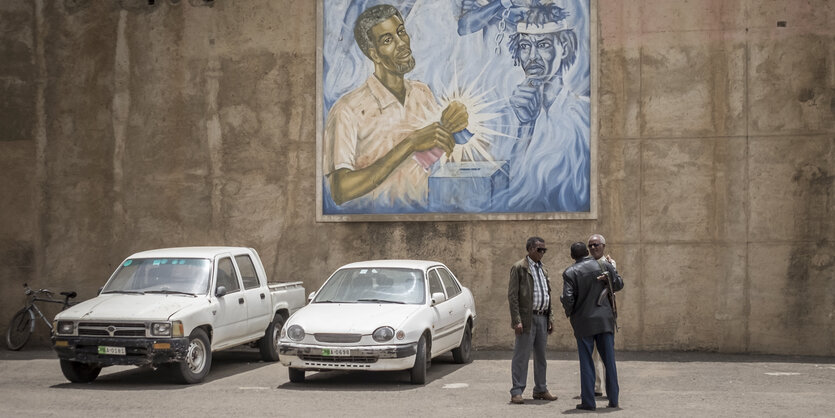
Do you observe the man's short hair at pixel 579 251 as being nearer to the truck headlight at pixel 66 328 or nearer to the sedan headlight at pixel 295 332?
the sedan headlight at pixel 295 332

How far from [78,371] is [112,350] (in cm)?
90

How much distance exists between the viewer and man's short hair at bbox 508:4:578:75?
16.9 m

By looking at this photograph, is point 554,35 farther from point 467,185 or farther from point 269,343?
point 269,343

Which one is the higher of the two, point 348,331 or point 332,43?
point 332,43

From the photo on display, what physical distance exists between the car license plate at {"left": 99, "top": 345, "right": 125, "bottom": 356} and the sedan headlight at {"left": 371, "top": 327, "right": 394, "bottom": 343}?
3.02 meters

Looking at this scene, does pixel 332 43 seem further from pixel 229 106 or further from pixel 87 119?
pixel 87 119

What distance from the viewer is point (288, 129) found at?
17.7m

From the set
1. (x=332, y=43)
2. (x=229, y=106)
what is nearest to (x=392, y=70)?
(x=332, y=43)

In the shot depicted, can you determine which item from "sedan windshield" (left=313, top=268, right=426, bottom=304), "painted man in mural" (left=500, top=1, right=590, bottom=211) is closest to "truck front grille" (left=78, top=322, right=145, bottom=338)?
"sedan windshield" (left=313, top=268, right=426, bottom=304)

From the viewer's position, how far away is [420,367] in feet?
40.3

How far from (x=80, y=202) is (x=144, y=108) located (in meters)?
2.05

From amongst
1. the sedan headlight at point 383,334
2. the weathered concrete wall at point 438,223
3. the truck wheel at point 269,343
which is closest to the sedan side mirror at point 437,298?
the sedan headlight at point 383,334

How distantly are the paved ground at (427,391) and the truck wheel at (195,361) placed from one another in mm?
168

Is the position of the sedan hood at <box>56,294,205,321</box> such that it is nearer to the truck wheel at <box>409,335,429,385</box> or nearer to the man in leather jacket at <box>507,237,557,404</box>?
the truck wheel at <box>409,335,429,385</box>
